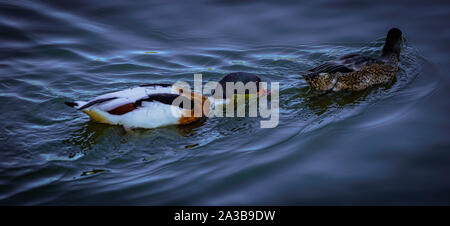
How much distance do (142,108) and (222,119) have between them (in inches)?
44.8

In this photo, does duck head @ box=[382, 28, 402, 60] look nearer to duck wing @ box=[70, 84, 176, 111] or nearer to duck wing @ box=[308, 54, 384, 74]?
duck wing @ box=[308, 54, 384, 74]

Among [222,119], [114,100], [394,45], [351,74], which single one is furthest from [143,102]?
[394,45]

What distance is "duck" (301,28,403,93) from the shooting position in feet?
20.8

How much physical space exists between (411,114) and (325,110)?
3.62ft

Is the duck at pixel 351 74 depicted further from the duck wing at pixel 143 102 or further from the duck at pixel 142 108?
the duck wing at pixel 143 102

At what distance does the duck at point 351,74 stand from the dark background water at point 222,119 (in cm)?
20

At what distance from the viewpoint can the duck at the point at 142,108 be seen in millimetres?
5422

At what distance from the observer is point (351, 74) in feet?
21.0

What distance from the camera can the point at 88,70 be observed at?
288 inches

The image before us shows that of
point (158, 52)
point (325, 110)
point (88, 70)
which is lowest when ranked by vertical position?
point (325, 110)

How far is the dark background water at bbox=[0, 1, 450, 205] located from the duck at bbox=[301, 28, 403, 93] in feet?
0.67

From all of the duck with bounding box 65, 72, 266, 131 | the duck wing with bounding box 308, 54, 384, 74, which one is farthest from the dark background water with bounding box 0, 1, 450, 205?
the duck wing with bounding box 308, 54, 384, 74
